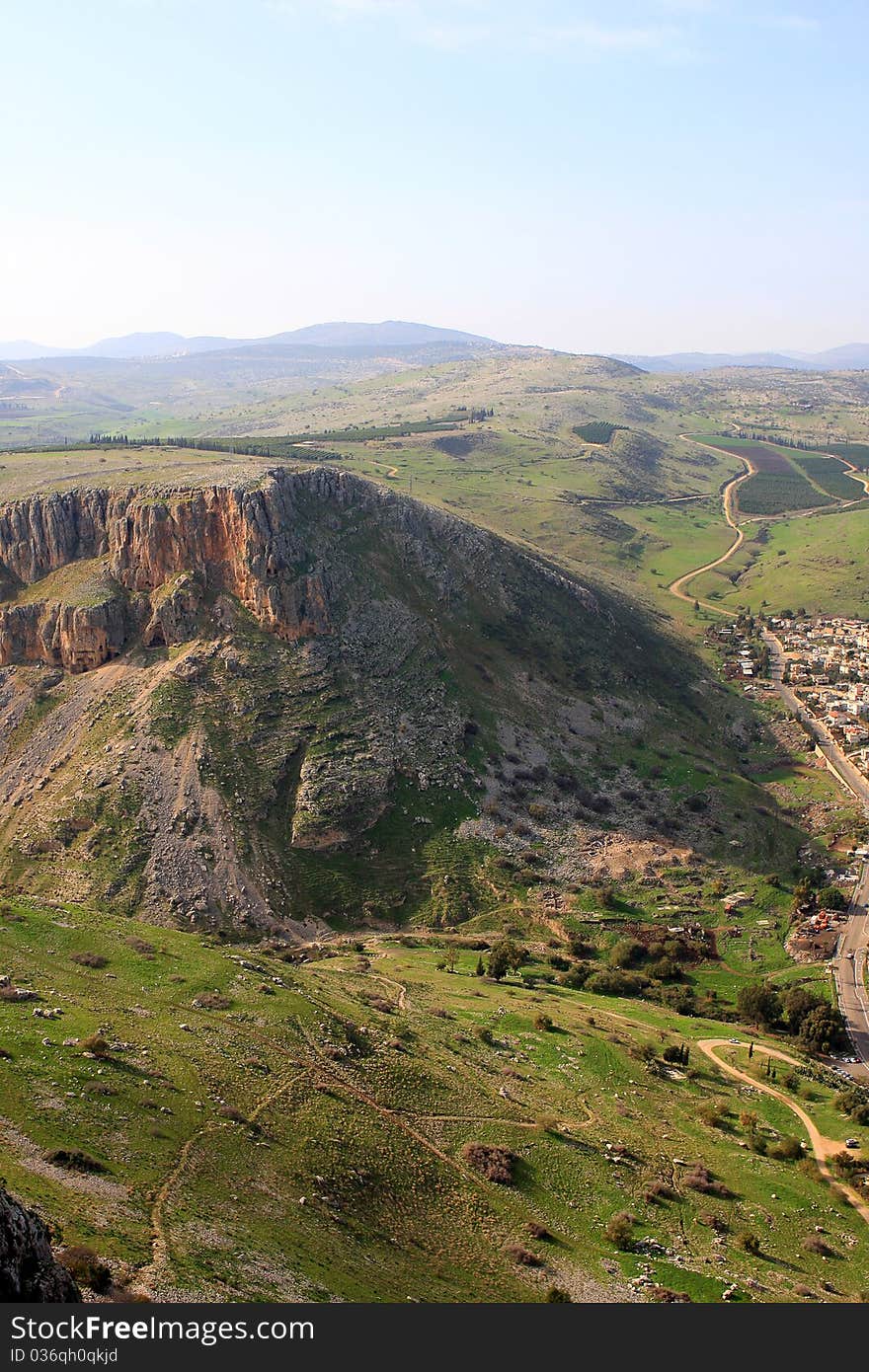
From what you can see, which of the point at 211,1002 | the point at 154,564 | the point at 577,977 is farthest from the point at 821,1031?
the point at 154,564

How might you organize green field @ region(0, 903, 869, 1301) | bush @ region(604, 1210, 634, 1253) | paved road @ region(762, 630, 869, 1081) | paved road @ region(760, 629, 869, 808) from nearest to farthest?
green field @ region(0, 903, 869, 1301) → bush @ region(604, 1210, 634, 1253) → paved road @ region(762, 630, 869, 1081) → paved road @ region(760, 629, 869, 808)

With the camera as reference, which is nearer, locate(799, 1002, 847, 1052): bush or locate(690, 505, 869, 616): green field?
locate(799, 1002, 847, 1052): bush

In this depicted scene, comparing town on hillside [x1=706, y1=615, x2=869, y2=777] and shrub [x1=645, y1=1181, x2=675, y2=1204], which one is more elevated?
town on hillside [x1=706, y1=615, x2=869, y2=777]

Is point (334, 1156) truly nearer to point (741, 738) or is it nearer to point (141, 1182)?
point (141, 1182)

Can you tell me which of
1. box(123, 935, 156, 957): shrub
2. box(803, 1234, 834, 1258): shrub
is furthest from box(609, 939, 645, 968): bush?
box(123, 935, 156, 957): shrub

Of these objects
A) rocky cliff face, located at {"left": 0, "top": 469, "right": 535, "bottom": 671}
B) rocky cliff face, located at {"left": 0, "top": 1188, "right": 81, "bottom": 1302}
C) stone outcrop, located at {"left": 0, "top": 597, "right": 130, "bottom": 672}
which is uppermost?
rocky cliff face, located at {"left": 0, "top": 469, "right": 535, "bottom": 671}

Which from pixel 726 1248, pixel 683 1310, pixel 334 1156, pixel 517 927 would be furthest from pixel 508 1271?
pixel 517 927

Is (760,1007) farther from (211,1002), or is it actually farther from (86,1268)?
(86,1268)

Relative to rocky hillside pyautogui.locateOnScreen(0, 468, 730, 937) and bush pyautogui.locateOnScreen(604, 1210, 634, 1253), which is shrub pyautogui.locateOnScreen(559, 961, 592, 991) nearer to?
rocky hillside pyautogui.locateOnScreen(0, 468, 730, 937)
